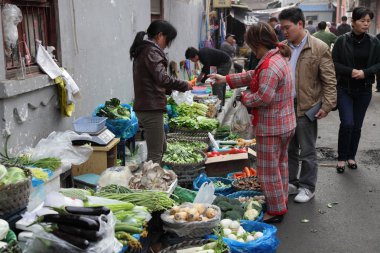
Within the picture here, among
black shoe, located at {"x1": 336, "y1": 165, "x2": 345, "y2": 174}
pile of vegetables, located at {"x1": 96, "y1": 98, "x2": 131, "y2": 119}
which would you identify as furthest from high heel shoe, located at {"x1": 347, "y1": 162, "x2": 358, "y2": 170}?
pile of vegetables, located at {"x1": 96, "y1": 98, "x2": 131, "y2": 119}

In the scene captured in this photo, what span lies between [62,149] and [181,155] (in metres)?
1.88

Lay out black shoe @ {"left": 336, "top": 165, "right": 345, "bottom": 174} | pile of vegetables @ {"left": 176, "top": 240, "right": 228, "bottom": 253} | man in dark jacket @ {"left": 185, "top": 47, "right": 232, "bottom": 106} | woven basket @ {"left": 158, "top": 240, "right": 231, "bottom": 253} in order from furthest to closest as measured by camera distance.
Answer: man in dark jacket @ {"left": 185, "top": 47, "right": 232, "bottom": 106} < black shoe @ {"left": 336, "top": 165, "right": 345, "bottom": 174} < woven basket @ {"left": 158, "top": 240, "right": 231, "bottom": 253} < pile of vegetables @ {"left": 176, "top": 240, "right": 228, "bottom": 253}

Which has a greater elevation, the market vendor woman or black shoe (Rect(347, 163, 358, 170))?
the market vendor woman

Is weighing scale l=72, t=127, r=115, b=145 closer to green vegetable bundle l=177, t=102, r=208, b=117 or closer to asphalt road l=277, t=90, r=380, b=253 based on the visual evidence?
asphalt road l=277, t=90, r=380, b=253

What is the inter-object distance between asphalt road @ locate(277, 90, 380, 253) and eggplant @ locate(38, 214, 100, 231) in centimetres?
244

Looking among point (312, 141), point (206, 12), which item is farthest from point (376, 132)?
point (206, 12)

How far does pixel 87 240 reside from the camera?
3.01m

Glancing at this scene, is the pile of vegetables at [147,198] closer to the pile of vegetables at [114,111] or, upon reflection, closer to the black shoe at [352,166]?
the pile of vegetables at [114,111]

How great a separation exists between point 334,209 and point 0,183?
4150 millimetres

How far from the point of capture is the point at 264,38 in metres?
4.98

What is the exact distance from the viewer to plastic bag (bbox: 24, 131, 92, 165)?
4.80 m

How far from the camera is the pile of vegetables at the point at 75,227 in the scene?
300 centimetres

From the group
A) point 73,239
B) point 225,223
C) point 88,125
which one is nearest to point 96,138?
point 88,125

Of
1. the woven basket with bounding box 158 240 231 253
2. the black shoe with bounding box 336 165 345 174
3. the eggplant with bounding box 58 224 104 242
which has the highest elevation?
the eggplant with bounding box 58 224 104 242
